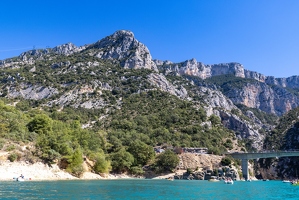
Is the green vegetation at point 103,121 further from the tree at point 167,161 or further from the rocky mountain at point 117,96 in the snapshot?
the rocky mountain at point 117,96

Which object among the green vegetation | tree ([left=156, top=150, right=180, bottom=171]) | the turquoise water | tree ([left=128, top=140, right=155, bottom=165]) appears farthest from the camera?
tree ([left=128, top=140, right=155, bottom=165])

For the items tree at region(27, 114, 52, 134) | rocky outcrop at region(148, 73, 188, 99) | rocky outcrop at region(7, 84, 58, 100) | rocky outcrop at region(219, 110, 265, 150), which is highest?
rocky outcrop at region(148, 73, 188, 99)

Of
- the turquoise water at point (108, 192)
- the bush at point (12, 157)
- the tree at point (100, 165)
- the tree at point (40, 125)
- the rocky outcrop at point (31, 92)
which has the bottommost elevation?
the turquoise water at point (108, 192)

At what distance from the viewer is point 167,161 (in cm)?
10175

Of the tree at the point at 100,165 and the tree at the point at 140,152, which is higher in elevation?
the tree at the point at 140,152

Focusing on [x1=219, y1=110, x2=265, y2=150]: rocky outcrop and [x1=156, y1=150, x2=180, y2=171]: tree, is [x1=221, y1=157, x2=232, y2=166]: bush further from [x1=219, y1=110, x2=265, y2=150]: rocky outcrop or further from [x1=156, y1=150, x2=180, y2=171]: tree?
[x1=219, y1=110, x2=265, y2=150]: rocky outcrop

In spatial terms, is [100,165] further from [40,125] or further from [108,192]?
[108,192]

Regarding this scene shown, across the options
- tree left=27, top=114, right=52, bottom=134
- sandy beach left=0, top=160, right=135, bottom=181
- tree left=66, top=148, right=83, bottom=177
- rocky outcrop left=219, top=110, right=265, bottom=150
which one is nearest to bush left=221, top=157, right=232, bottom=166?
tree left=66, top=148, right=83, bottom=177

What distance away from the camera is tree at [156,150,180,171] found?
335ft

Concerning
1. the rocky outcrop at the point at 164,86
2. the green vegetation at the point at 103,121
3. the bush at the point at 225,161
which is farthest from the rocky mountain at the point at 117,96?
the bush at the point at 225,161

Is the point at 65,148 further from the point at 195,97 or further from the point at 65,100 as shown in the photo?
the point at 195,97

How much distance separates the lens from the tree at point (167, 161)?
335ft

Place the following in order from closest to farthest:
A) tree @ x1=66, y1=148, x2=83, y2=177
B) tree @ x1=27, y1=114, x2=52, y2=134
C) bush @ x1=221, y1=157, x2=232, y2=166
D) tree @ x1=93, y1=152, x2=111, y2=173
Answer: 1. tree @ x1=66, y1=148, x2=83, y2=177
2. tree @ x1=93, y1=152, x2=111, y2=173
3. tree @ x1=27, y1=114, x2=52, y2=134
4. bush @ x1=221, y1=157, x2=232, y2=166

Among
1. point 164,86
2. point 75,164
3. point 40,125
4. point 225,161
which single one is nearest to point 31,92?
point 164,86
